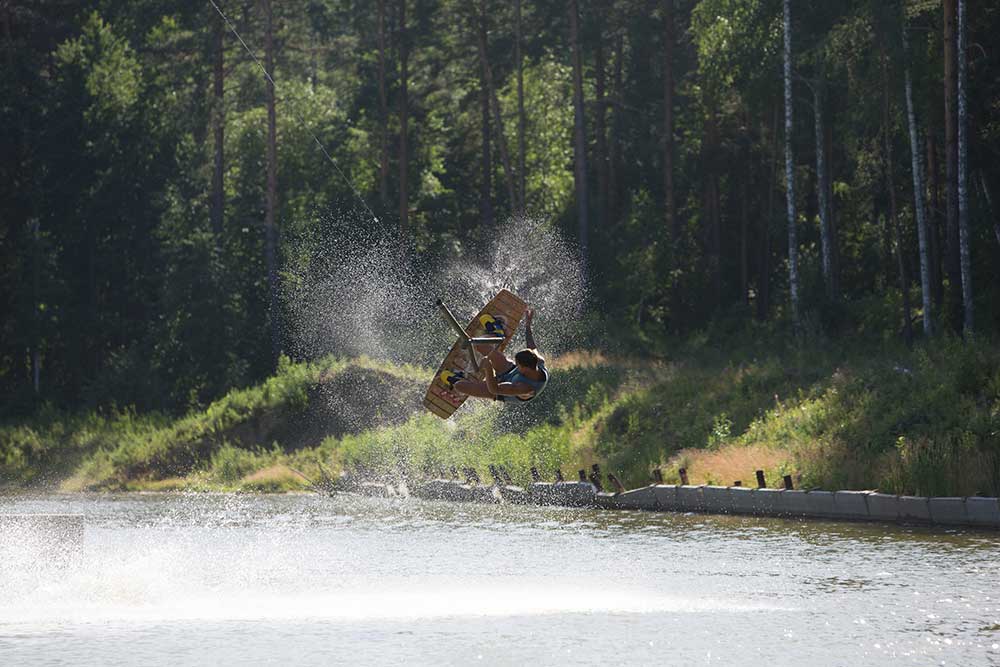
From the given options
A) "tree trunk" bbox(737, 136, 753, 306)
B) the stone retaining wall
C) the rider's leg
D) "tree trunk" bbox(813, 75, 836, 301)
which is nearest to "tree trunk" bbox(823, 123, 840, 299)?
"tree trunk" bbox(813, 75, 836, 301)

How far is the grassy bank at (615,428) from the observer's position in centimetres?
3078

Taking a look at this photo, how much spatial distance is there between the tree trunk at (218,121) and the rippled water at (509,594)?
29.3 m

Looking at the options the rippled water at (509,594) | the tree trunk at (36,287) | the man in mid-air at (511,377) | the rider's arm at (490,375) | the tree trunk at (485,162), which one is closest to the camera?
the rippled water at (509,594)

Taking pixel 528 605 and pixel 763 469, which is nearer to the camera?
pixel 528 605

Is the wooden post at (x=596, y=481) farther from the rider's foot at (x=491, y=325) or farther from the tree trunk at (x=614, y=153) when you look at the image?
the tree trunk at (x=614, y=153)

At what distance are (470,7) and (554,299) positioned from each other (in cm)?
1462

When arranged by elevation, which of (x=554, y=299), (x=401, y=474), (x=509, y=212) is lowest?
(x=401, y=474)

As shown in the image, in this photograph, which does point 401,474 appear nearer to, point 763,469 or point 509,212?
point 763,469

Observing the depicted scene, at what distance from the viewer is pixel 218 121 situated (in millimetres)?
59438

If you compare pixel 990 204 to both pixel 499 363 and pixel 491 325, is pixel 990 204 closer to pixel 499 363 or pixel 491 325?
pixel 491 325

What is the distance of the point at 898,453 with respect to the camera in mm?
30000

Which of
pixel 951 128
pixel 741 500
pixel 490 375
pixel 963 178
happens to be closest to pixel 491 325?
pixel 490 375

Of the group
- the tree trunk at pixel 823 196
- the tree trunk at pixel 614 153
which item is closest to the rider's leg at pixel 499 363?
the tree trunk at pixel 823 196

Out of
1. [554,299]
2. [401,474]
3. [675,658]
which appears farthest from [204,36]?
[675,658]
